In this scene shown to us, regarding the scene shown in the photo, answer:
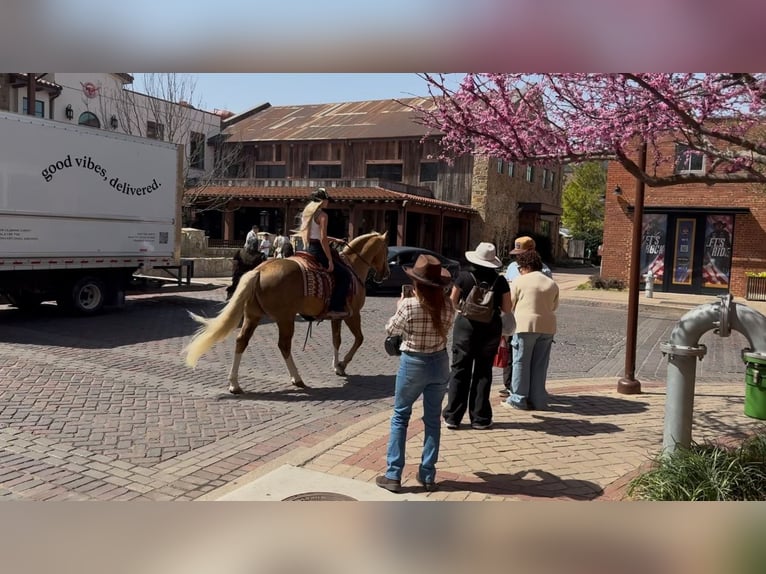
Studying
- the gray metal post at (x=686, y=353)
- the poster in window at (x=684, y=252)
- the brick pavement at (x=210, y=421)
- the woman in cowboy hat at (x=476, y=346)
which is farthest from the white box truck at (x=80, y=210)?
the poster in window at (x=684, y=252)

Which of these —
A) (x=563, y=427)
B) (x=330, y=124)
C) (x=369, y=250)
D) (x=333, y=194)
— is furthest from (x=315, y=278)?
(x=330, y=124)

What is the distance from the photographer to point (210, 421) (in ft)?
19.6

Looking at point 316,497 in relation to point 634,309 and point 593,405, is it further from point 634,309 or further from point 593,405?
point 634,309

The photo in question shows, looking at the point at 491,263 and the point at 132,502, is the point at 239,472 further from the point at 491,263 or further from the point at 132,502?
the point at 491,263

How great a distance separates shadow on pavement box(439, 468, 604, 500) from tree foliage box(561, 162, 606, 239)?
37.0 metres

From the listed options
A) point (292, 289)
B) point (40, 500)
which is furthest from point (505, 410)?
point (40, 500)

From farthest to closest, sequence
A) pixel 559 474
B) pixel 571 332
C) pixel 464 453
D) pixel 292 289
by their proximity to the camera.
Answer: pixel 571 332 → pixel 292 289 → pixel 464 453 → pixel 559 474

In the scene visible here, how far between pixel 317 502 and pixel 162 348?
6.12 metres

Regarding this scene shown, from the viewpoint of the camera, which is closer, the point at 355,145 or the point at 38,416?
the point at 38,416

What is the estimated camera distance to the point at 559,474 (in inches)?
187

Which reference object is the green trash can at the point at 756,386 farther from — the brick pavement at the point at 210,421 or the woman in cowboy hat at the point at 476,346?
the woman in cowboy hat at the point at 476,346

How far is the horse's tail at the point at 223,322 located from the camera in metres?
6.54

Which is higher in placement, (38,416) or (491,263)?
(491,263)

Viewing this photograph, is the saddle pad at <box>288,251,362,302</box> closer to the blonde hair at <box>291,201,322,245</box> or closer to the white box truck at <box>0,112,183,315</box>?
the blonde hair at <box>291,201,322,245</box>
